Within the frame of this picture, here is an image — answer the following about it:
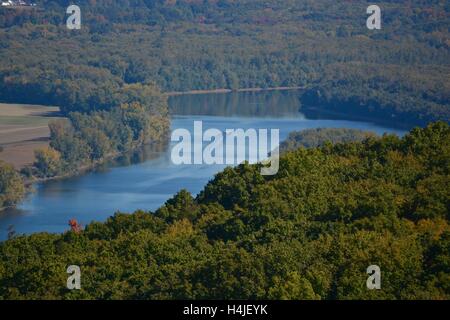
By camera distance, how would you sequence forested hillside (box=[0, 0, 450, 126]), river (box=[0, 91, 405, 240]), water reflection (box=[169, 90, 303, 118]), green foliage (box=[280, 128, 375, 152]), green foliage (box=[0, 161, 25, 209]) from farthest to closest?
forested hillside (box=[0, 0, 450, 126])
water reflection (box=[169, 90, 303, 118])
green foliage (box=[280, 128, 375, 152])
green foliage (box=[0, 161, 25, 209])
river (box=[0, 91, 405, 240])

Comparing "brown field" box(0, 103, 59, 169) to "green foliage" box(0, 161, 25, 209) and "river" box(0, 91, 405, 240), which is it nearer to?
"river" box(0, 91, 405, 240)

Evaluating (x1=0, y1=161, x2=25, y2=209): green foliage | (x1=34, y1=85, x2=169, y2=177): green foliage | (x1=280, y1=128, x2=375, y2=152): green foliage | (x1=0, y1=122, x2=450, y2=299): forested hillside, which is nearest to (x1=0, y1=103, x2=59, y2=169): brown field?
(x1=34, y1=85, x2=169, y2=177): green foliage

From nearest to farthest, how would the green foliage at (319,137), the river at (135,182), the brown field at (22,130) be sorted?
the river at (135,182)
the green foliage at (319,137)
the brown field at (22,130)

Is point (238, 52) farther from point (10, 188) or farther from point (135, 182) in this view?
point (10, 188)

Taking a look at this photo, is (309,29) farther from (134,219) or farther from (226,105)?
(134,219)

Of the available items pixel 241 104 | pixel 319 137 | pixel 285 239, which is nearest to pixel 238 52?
pixel 241 104

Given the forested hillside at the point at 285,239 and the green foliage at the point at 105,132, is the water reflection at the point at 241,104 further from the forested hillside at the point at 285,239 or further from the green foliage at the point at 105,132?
the forested hillside at the point at 285,239

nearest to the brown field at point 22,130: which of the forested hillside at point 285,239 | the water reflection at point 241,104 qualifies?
the water reflection at point 241,104
